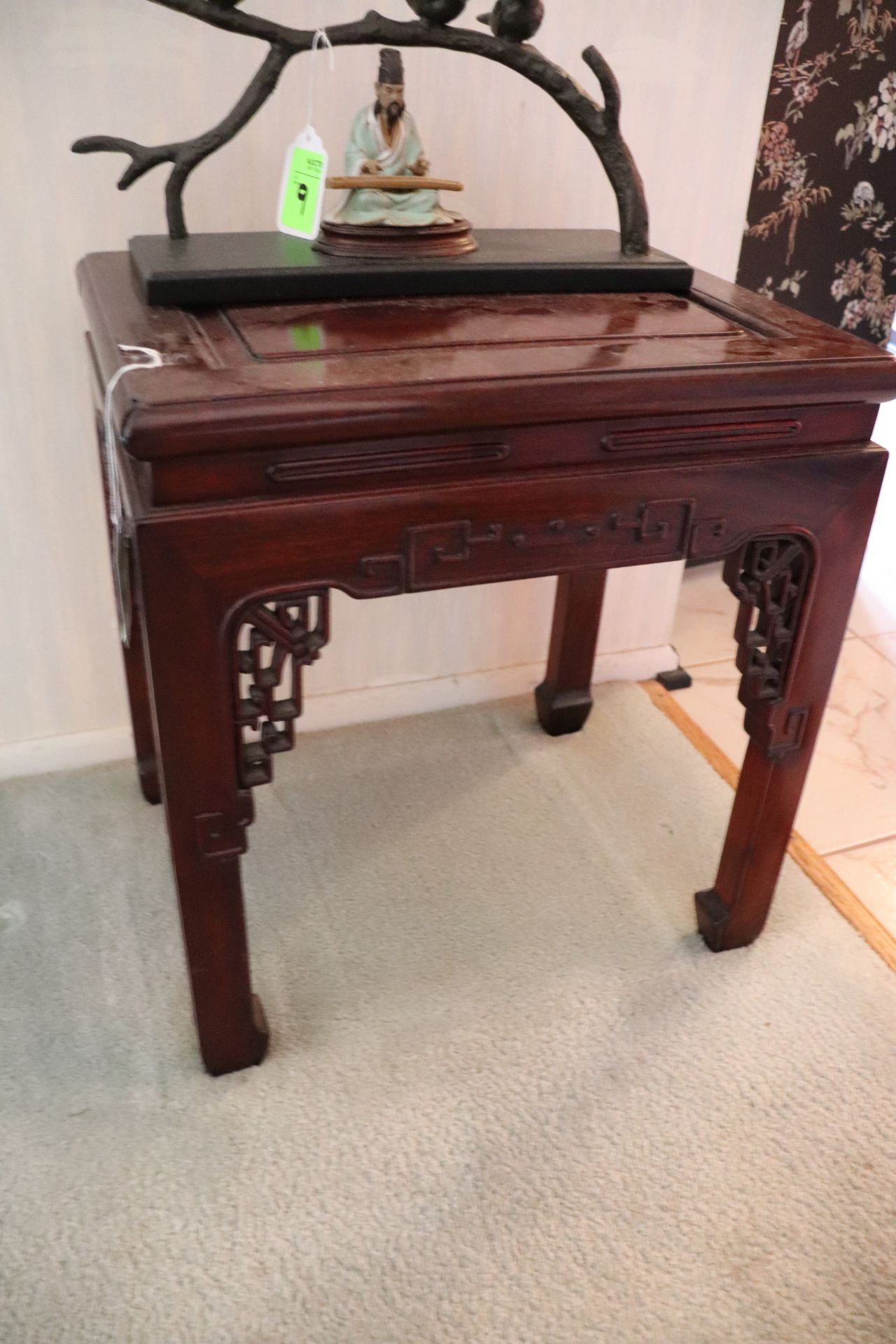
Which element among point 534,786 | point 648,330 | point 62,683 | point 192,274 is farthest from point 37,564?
point 648,330

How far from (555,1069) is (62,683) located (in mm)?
813

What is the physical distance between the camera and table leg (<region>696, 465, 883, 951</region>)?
0.96 metres

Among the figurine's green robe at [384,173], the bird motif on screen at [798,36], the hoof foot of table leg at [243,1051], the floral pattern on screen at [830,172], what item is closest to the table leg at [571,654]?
the figurine's green robe at [384,173]

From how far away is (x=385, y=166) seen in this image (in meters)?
0.99

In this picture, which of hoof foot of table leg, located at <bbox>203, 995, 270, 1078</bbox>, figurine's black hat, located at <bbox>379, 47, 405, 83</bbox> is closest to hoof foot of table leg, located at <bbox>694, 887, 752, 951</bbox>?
hoof foot of table leg, located at <bbox>203, 995, 270, 1078</bbox>

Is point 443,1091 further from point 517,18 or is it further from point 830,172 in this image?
point 830,172

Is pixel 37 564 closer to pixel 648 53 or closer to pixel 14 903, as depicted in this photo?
pixel 14 903

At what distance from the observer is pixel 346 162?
101cm

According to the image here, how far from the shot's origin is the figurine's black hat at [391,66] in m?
0.95

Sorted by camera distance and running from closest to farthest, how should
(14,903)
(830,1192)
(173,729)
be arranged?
1. (173,729)
2. (830,1192)
3. (14,903)

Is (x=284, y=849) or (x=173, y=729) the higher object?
(x=173, y=729)

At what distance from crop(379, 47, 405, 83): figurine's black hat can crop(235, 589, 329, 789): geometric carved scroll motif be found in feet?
1.60

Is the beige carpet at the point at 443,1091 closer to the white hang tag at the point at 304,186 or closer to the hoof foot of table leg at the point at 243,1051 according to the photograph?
the hoof foot of table leg at the point at 243,1051

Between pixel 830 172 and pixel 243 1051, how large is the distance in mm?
1747
